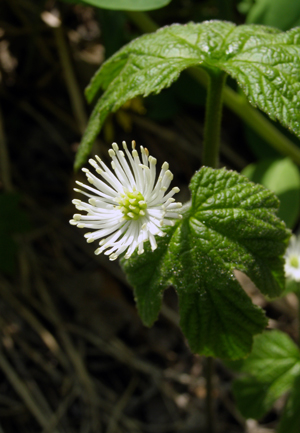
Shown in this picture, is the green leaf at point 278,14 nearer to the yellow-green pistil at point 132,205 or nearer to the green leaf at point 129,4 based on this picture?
the green leaf at point 129,4

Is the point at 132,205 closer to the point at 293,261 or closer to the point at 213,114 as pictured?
the point at 213,114

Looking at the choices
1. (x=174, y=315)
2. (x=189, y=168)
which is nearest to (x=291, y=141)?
(x=189, y=168)

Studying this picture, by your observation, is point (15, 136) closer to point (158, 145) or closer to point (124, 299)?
point (158, 145)

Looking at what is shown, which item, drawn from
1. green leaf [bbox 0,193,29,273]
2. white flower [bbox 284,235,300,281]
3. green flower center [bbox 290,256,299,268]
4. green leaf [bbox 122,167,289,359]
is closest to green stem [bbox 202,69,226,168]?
green leaf [bbox 122,167,289,359]

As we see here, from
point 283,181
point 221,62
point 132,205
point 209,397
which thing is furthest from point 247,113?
point 209,397

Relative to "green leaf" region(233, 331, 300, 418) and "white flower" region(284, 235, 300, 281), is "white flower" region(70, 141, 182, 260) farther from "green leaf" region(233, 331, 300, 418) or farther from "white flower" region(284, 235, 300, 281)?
"green leaf" region(233, 331, 300, 418)
